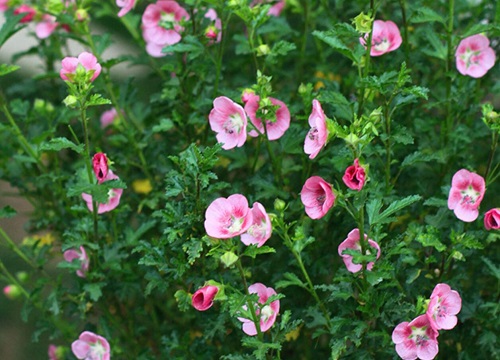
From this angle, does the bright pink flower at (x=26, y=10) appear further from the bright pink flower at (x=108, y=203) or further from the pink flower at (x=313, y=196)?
the pink flower at (x=313, y=196)

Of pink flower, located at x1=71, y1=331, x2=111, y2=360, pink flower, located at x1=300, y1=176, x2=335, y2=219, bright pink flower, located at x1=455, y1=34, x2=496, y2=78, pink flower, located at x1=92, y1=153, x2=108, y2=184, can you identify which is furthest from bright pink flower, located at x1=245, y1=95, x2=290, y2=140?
pink flower, located at x1=71, y1=331, x2=111, y2=360

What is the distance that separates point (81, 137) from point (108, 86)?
23 centimetres

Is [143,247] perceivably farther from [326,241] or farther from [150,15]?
[150,15]

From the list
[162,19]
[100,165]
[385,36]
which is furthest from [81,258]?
[385,36]

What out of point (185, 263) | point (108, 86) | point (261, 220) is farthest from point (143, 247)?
point (108, 86)

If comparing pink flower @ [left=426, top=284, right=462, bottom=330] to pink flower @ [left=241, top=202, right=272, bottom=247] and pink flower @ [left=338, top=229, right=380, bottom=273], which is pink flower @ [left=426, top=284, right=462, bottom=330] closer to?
pink flower @ [left=338, top=229, right=380, bottom=273]

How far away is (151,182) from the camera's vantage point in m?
1.82

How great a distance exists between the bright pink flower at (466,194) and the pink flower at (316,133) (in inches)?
11.6

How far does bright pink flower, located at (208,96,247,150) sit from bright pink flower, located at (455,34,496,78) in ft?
1.69

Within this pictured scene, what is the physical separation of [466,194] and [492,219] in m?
0.09

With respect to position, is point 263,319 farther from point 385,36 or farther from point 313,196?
point 385,36

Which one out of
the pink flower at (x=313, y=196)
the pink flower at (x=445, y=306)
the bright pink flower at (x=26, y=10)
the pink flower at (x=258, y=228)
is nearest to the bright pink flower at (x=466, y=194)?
the pink flower at (x=445, y=306)

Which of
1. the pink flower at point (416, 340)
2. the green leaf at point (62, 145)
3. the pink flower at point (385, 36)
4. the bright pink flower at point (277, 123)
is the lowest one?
the pink flower at point (416, 340)

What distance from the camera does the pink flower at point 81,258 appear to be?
5.53ft
